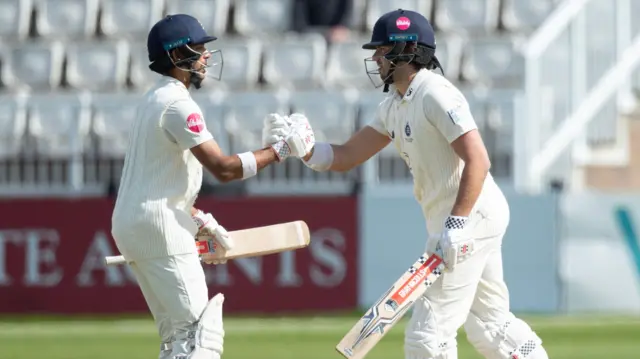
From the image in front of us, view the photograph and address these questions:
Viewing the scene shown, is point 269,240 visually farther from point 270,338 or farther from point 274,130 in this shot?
point 270,338

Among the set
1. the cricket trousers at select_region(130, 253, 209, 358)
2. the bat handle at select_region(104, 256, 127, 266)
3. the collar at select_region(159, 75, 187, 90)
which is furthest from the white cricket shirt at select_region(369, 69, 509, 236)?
the bat handle at select_region(104, 256, 127, 266)

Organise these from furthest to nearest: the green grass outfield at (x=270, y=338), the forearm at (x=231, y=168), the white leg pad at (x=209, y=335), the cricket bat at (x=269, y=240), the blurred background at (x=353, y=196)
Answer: the blurred background at (x=353, y=196), the green grass outfield at (x=270, y=338), the cricket bat at (x=269, y=240), the forearm at (x=231, y=168), the white leg pad at (x=209, y=335)

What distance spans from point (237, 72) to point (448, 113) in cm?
930

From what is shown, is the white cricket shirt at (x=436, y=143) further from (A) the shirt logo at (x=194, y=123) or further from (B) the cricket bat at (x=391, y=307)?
(A) the shirt logo at (x=194, y=123)

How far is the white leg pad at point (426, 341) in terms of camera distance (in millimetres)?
6781

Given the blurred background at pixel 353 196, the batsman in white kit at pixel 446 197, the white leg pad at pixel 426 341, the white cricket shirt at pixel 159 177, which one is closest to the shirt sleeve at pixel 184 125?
the white cricket shirt at pixel 159 177

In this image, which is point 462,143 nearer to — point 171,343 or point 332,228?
point 171,343

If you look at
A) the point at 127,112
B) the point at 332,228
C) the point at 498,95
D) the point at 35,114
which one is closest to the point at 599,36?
the point at 498,95

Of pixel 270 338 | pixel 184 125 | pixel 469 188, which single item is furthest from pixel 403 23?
pixel 270 338

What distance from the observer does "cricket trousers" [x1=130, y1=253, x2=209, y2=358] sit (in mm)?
6871

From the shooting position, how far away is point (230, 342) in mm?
11773

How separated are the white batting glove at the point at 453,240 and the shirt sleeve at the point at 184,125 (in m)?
1.25

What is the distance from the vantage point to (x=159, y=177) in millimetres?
6930

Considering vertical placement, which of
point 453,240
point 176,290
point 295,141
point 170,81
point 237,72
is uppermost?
point 237,72
